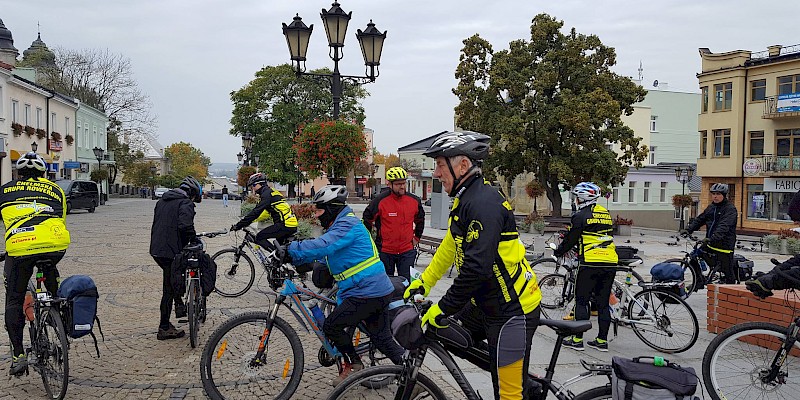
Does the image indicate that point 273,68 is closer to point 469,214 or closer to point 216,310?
point 216,310

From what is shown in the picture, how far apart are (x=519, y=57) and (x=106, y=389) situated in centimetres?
2645

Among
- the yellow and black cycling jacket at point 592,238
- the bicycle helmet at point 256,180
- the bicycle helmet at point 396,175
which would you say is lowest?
the yellow and black cycling jacket at point 592,238

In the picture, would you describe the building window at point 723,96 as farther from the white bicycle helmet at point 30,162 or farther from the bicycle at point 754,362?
the white bicycle helmet at point 30,162

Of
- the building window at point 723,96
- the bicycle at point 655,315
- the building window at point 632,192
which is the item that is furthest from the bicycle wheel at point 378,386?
the building window at point 632,192

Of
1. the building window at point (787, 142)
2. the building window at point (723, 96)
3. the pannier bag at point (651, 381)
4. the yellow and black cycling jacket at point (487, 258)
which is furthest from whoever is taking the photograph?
the building window at point (723, 96)

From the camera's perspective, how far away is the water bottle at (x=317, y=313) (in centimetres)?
509

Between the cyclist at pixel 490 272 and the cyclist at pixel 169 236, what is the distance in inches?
164

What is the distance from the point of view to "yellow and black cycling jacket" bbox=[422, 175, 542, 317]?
10.4ft

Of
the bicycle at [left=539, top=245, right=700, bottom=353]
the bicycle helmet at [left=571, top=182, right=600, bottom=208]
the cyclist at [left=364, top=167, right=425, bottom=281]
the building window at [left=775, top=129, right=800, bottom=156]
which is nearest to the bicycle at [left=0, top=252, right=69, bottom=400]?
the cyclist at [left=364, top=167, right=425, bottom=281]

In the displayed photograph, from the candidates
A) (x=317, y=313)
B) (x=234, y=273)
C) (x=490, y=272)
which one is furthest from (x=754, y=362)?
(x=234, y=273)

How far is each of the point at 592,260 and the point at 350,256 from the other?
3.06m

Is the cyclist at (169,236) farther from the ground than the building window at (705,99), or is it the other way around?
the building window at (705,99)

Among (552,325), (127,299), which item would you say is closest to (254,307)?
(127,299)

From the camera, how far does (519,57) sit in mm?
29172
